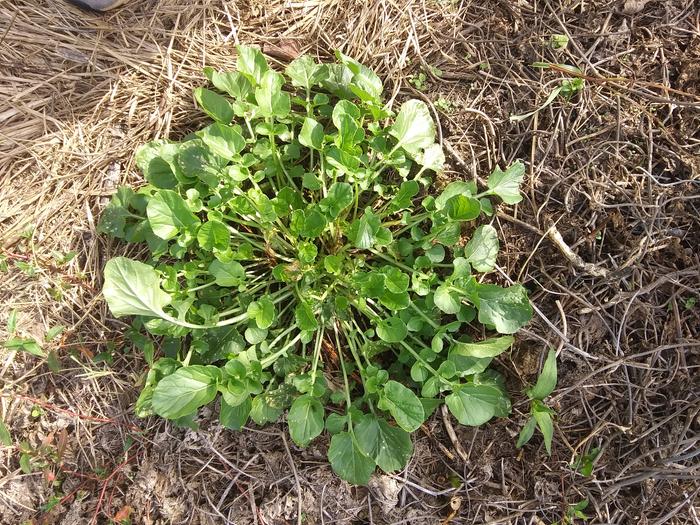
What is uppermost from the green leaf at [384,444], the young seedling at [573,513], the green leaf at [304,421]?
the green leaf at [304,421]

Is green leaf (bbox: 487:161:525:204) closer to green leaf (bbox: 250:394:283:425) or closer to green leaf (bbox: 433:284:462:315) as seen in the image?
green leaf (bbox: 433:284:462:315)

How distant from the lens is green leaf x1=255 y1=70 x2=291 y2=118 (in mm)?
1739

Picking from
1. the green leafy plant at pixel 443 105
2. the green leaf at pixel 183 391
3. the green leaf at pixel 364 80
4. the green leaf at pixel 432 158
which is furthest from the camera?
the green leafy plant at pixel 443 105

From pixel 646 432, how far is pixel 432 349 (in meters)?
0.80

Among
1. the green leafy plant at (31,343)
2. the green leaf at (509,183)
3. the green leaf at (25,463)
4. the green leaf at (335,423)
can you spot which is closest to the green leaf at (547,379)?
the green leaf at (509,183)

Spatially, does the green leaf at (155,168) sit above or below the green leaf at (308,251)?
above

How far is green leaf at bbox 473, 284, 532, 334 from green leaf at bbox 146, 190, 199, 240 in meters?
0.95

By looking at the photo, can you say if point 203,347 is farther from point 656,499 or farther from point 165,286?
point 656,499

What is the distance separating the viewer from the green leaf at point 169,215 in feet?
5.27

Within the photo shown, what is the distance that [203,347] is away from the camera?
173 centimetres

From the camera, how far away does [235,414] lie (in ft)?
5.56

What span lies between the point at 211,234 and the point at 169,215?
0.14 meters

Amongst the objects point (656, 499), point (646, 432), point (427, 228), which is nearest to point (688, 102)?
point (427, 228)

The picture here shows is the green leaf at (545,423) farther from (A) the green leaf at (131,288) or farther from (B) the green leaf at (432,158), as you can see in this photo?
(A) the green leaf at (131,288)
